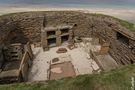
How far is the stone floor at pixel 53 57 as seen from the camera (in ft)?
41.6

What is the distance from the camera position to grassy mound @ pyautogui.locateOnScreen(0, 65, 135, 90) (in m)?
7.33

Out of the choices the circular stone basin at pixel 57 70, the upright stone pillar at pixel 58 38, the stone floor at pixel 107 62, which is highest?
the upright stone pillar at pixel 58 38

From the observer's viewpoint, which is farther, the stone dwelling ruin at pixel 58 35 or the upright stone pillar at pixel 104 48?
the upright stone pillar at pixel 104 48

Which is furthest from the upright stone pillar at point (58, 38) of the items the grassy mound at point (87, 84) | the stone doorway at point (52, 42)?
the grassy mound at point (87, 84)

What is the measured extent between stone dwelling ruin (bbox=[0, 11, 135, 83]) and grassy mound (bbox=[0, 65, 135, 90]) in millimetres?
4556

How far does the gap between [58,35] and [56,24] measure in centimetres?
125

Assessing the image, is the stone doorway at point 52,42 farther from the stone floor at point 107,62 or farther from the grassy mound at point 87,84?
the grassy mound at point 87,84

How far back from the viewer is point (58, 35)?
614 inches

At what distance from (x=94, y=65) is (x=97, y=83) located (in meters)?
5.97

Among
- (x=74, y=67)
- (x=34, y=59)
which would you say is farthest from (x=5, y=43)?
(x=74, y=67)

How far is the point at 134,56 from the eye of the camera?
463 inches

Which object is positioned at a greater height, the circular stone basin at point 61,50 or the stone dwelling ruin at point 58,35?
the stone dwelling ruin at point 58,35

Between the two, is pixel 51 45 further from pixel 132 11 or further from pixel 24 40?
pixel 132 11

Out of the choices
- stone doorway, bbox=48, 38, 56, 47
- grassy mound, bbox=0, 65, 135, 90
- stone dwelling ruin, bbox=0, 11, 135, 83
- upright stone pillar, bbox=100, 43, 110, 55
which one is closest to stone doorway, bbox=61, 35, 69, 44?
stone dwelling ruin, bbox=0, 11, 135, 83
